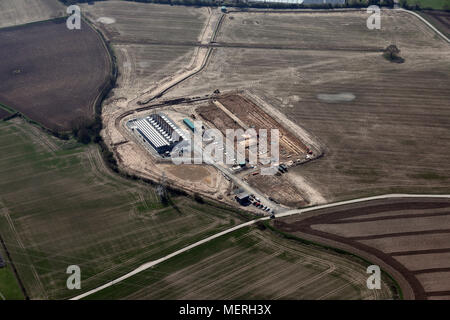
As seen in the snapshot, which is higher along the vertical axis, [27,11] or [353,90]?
[27,11]

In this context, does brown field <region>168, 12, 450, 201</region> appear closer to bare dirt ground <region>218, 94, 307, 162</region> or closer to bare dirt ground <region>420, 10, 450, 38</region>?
bare dirt ground <region>420, 10, 450, 38</region>

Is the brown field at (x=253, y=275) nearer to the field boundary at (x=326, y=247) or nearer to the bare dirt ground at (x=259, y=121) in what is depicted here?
the field boundary at (x=326, y=247)

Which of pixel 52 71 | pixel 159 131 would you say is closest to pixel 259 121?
pixel 159 131

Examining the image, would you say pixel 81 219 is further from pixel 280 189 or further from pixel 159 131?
pixel 280 189

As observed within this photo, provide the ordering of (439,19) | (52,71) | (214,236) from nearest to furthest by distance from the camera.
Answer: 1. (214,236)
2. (52,71)
3. (439,19)

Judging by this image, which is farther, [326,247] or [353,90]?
[353,90]

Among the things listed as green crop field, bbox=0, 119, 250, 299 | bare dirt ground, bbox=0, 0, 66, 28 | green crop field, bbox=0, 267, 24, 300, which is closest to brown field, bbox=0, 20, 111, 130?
bare dirt ground, bbox=0, 0, 66, 28
